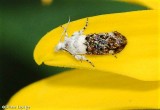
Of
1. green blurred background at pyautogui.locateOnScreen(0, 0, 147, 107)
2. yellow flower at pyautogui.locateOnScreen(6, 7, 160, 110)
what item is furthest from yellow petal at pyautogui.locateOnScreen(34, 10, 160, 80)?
green blurred background at pyautogui.locateOnScreen(0, 0, 147, 107)

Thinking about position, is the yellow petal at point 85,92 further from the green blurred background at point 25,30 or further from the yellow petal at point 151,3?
the yellow petal at point 151,3

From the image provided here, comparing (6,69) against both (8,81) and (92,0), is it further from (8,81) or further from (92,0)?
(92,0)

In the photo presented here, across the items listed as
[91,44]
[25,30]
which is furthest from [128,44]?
[25,30]

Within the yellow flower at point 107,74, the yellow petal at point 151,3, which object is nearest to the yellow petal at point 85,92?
the yellow flower at point 107,74

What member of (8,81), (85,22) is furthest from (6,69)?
(85,22)

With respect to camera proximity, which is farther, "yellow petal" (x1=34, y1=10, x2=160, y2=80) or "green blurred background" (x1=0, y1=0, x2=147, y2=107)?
"green blurred background" (x1=0, y1=0, x2=147, y2=107)

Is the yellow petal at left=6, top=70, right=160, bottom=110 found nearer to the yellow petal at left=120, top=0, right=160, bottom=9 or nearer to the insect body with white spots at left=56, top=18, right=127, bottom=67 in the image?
the insect body with white spots at left=56, top=18, right=127, bottom=67

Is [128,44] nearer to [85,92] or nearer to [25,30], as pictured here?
[85,92]
